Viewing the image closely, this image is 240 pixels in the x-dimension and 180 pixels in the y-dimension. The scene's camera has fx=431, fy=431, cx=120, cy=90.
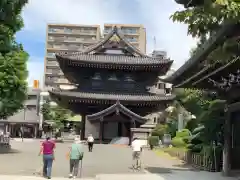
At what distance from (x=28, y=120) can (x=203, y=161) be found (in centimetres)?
5553

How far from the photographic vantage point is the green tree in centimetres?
2512

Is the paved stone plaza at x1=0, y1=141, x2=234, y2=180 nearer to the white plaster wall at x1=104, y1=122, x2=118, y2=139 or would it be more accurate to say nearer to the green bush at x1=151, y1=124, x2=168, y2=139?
the green bush at x1=151, y1=124, x2=168, y2=139

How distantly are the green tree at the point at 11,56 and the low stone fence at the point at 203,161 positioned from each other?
10.6m

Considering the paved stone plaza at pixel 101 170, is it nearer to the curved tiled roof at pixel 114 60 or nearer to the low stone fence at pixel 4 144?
the low stone fence at pixel 4 144

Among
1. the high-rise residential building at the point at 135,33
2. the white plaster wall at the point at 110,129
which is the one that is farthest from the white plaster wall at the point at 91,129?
the high-rise residential building at the point at 135,33

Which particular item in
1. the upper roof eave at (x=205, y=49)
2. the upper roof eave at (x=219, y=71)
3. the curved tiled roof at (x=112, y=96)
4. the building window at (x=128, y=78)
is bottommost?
the upper roof eave at (x=219, y=71)

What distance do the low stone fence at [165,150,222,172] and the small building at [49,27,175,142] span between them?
16.7 m

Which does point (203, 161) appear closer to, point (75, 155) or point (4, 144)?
point (75, 155)

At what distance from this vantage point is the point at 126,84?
1797 inches

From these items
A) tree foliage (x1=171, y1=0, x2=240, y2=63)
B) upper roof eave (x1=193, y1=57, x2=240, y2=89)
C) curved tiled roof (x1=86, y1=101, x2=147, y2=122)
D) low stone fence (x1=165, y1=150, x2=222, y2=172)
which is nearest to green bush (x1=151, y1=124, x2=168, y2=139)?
curved tiled roof (x1=86, y1=101, x2=147, y2=122)

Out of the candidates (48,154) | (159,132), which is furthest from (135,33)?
(48,154)

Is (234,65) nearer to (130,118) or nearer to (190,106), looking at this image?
(190,106)

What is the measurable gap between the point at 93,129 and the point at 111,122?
2.51 meters

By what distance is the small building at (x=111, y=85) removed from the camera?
4309 centimetres
